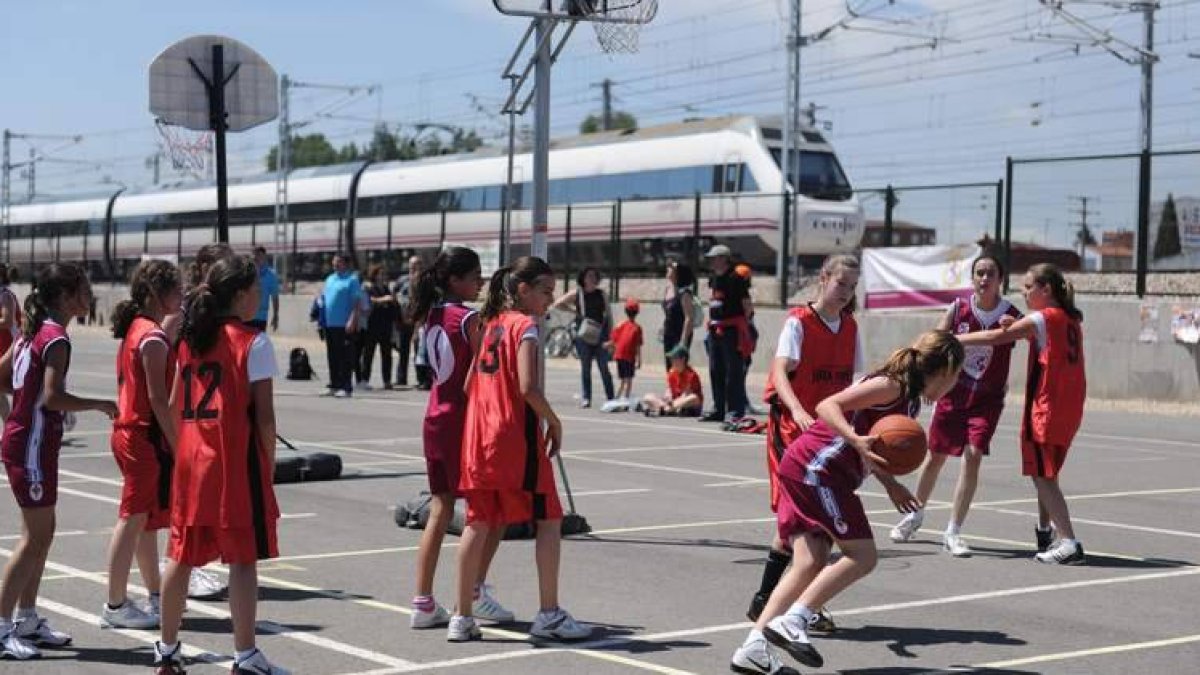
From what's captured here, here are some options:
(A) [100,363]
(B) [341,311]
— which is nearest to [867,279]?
(B) [341,311]

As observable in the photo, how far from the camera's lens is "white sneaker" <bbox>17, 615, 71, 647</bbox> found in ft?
25.6

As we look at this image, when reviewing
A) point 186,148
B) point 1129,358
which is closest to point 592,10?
point 186,148

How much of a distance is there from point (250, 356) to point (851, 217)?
118 ft

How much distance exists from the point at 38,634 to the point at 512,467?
218cm

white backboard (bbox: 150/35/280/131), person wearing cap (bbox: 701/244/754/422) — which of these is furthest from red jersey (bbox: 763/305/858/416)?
person wearing cap (bbox: 701/244/754/422)

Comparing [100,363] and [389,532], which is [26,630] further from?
[100,363]

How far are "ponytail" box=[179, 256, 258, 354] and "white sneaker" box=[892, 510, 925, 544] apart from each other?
5340mm

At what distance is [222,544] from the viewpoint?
677cm

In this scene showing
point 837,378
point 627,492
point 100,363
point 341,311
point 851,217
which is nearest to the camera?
point 837,378

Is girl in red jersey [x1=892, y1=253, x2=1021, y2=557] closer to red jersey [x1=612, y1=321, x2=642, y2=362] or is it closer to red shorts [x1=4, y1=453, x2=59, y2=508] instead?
red shorts [x1=4, y1=453, x2=59, y2=508]

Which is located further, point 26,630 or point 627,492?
point 627,492

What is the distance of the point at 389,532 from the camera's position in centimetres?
1154

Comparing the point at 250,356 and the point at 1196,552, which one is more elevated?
the point at 250,356

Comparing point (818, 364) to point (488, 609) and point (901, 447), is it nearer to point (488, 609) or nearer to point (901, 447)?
point (901, 447)
